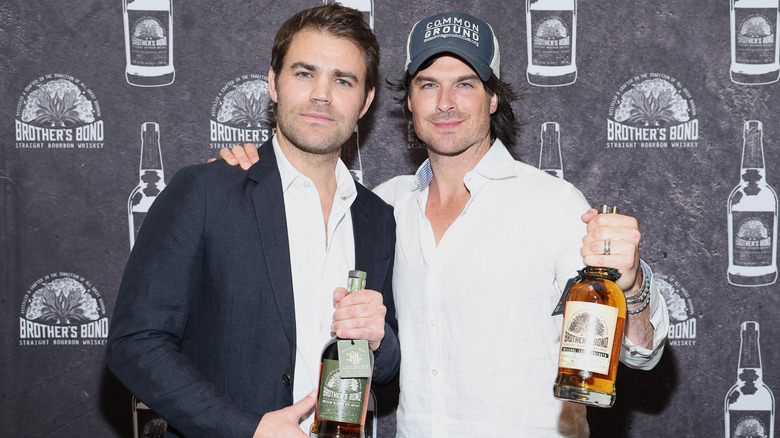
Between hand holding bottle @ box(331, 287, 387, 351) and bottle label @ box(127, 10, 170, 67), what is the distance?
1.63 m

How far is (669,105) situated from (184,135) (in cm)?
209

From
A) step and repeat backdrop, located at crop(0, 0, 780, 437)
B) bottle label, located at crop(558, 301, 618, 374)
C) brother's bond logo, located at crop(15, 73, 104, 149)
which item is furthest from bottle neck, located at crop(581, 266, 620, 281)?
brother's bond logo, located at crop(15, 73, 104, 149)

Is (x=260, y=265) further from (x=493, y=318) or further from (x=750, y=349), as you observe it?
(x=750, y=349)

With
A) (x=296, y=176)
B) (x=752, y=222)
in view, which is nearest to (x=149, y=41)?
(x=296, y=176)

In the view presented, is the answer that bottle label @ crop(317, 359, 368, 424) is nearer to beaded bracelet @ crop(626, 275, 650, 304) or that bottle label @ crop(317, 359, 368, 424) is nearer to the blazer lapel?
the blazer lapel

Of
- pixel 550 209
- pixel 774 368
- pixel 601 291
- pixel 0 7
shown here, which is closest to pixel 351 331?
→ pixel 601 291

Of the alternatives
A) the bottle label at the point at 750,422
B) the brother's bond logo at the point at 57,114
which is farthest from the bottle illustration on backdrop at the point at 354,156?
the bottle label at the point at 750,422

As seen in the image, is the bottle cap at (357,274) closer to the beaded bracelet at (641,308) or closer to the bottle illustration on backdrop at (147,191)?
the beaded bracelet at (641,308)

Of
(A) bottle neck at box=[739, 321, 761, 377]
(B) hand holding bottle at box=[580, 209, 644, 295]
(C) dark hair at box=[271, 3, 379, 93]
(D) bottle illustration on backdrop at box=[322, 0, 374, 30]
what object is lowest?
(A) bottle neck at box=[739, 321, 761, 377]

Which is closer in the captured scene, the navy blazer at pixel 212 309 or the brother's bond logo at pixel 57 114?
the navy blazer at pixel 212 309

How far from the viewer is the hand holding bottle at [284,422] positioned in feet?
5.28

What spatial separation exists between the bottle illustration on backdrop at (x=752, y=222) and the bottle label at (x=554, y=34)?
84cm

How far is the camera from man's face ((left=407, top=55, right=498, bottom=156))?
7.12ft

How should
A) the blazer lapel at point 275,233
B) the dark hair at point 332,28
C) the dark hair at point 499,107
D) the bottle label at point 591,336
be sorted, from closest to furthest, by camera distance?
the bottle label at point 591,336, the blazer lapel at point 275,233, the dark hair at point 332,28, the dark hair at point 499,107
